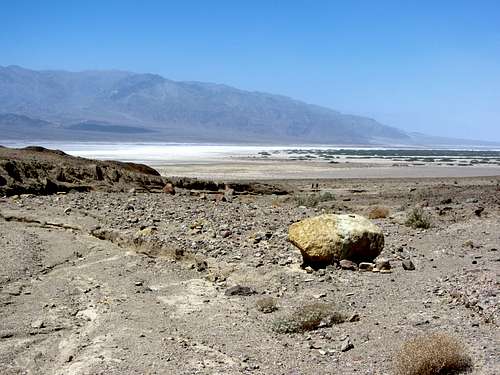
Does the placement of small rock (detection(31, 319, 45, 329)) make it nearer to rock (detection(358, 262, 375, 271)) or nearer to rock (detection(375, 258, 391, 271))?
rock (detection(358, 262, 375, 271))

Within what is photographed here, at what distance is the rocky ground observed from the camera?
671cm

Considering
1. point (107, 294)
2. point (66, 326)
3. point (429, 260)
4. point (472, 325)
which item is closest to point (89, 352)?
point (66, 326)

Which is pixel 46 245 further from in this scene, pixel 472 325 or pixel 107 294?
pixel 472 325

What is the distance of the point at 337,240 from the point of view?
997 centimetres

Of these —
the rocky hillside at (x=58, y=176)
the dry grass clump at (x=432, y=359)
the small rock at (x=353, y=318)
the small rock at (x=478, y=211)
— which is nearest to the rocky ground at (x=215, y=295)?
the small rock at (x=353, y=318)

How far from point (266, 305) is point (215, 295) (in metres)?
1.14

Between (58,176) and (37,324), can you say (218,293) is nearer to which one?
(37,324)

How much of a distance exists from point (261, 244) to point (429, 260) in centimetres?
305

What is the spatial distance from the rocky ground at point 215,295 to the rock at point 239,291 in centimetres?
3

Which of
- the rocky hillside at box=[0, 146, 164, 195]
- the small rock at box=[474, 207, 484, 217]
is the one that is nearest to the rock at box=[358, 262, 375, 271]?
the small rock at box=[474, 207, 484, 217]

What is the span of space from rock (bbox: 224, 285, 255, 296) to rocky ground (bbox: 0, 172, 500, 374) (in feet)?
0.10

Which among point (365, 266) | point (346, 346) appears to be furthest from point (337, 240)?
point (346, 346)

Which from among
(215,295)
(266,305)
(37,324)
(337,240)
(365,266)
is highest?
(337,240)

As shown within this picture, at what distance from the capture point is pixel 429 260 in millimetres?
10844
